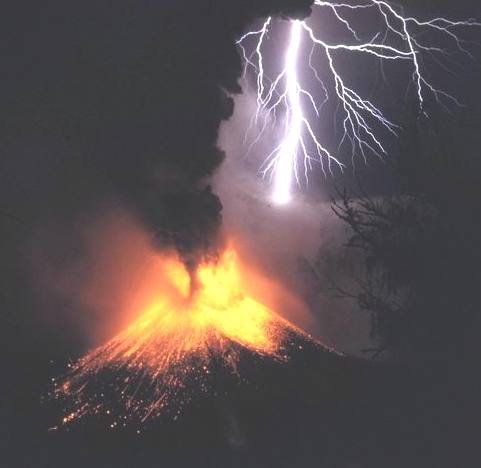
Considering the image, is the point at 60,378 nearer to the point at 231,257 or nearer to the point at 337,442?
the point at 231,257

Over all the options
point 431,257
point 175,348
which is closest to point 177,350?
point 175,348

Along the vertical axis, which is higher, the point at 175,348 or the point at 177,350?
the point at 175,348

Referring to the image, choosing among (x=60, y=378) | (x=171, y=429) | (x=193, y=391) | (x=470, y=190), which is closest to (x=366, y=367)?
(x=193, y=391)

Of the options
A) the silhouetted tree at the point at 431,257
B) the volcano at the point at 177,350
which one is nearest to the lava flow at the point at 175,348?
the volcano at the point at 177,350

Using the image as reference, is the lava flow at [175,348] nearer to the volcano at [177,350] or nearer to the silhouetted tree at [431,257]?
the volcano at [177,350]

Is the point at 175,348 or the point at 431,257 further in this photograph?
the point at 175,348

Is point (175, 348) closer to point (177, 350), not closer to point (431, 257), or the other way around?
point (177, 350)
